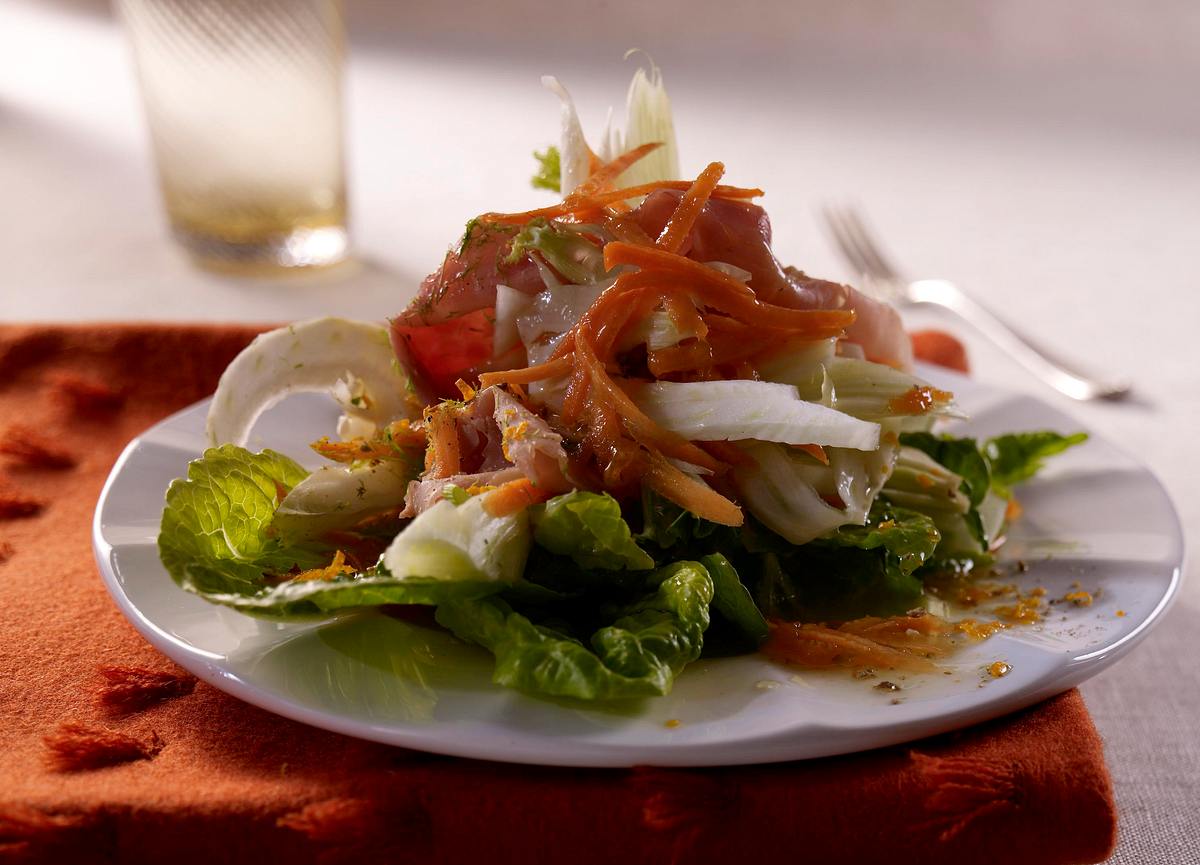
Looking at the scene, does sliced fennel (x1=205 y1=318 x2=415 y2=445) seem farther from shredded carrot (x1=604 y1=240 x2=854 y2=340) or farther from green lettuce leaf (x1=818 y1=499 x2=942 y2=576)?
green lettuce leaf (x1=818 y1=499 x2=942 y2=576)

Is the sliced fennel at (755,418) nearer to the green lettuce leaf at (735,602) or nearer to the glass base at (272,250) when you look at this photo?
the green lettuce leaf at (735,602)

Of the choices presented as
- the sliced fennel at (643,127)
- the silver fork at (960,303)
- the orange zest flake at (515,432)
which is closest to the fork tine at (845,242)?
the silver fork at (960,303)

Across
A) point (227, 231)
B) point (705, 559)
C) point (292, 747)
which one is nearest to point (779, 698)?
point (705, 559)

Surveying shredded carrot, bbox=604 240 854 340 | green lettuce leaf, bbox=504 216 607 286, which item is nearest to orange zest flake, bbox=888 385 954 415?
shredded carrot, bbox=604 240 854 340

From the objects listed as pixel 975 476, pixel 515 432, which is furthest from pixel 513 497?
pixel 975 476

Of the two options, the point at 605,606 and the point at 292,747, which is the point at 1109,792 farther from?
the point at 292,747
